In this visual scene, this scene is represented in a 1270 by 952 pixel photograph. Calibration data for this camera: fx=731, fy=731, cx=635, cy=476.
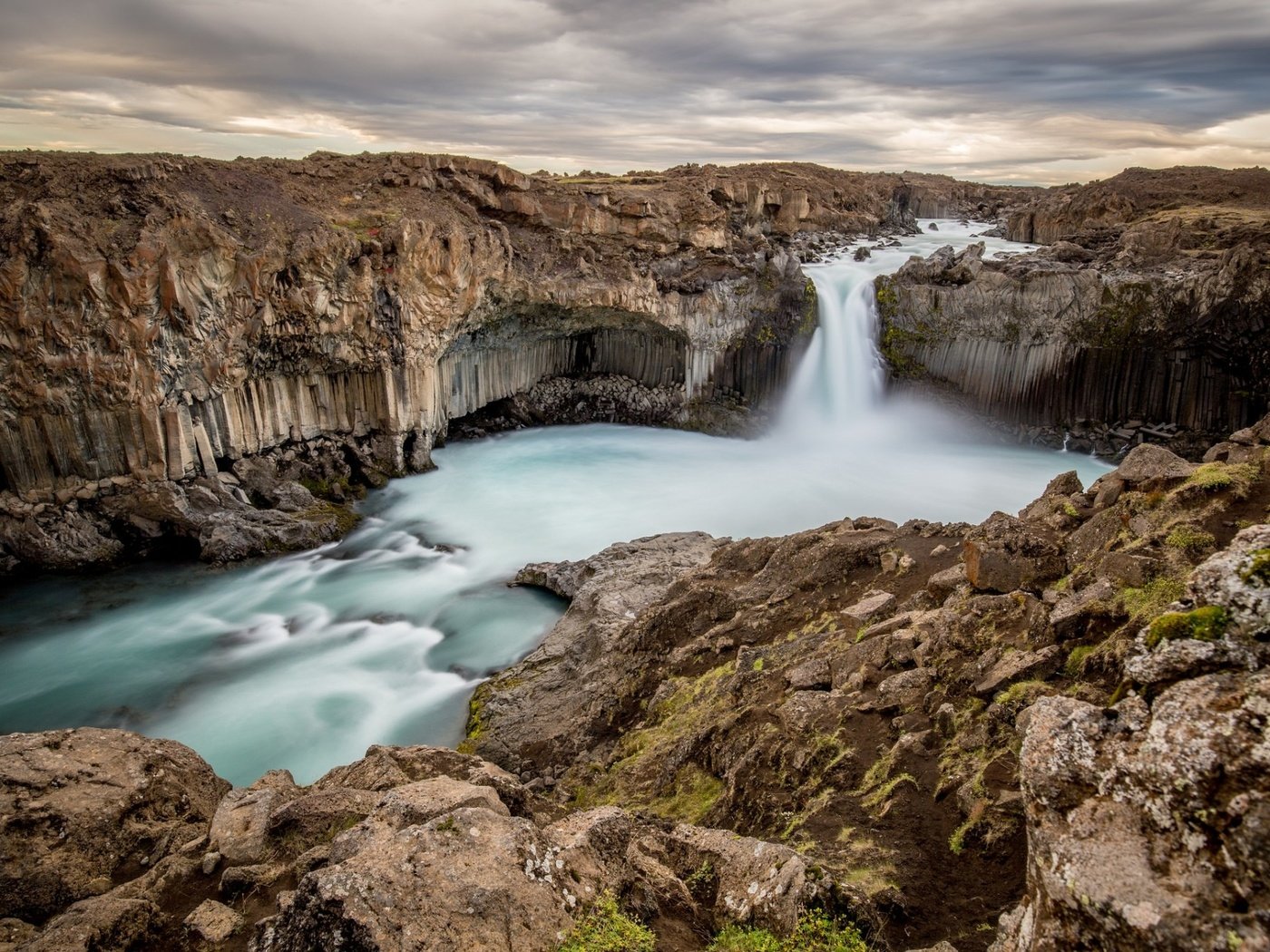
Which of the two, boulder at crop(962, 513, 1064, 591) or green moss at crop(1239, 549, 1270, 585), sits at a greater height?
green moss at crop(1239, 549, 1270, 585)

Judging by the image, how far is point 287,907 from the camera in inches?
173

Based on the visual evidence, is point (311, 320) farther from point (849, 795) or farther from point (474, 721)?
point (849, 795)

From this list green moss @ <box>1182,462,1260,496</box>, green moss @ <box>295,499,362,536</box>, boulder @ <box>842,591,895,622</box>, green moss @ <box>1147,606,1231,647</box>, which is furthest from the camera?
green moss @ <box>295,499,362,536</box>

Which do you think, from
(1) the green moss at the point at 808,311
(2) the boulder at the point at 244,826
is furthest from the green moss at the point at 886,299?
(2) the boulder at the point at 244,826

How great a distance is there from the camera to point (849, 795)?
19.9 ft

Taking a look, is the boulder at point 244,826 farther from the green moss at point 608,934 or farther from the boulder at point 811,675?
the boulder at point 811,675

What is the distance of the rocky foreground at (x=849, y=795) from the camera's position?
337cm

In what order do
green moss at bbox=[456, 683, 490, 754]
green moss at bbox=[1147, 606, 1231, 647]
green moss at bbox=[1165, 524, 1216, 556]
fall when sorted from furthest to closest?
green moss at bbox=[456, 683, 490, 754]
green moss at bbox=[1165, 524, 1216, 556]
green moss at bbox=[1147, 606, 1231, 647]

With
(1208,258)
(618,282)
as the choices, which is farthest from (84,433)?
(1208,258)

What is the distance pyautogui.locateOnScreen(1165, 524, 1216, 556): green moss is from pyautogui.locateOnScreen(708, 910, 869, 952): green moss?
4.36 m

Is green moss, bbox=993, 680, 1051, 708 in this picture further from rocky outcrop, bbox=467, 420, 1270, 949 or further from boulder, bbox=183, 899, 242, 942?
boulder, bbox=183, 899, 242, 942

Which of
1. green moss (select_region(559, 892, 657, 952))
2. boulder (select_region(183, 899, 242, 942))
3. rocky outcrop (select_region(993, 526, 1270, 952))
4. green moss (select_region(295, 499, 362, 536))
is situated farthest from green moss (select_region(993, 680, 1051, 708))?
green moss (select_region(295, 499, 362, 536))

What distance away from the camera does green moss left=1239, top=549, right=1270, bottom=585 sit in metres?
3.67

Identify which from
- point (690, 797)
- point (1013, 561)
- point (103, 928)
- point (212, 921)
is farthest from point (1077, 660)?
point (103, 928)
